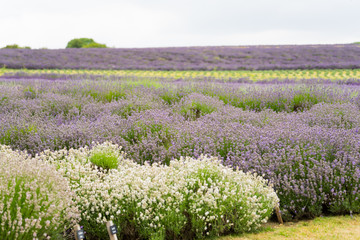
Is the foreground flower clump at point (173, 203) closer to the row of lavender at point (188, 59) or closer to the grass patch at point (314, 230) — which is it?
the grass patch at point (314, 230)

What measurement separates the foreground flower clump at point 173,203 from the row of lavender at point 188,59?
61.5 ft

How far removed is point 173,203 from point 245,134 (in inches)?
77.7

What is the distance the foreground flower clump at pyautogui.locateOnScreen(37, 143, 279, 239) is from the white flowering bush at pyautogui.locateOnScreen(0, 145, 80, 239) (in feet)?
1.02

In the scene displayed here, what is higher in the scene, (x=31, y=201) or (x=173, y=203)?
(x=31, y=201)

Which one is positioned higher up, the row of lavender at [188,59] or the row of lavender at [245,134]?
the row of lavender at [188,59]

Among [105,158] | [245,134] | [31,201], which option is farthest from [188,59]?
[31,201]

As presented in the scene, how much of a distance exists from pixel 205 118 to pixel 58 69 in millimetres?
17598

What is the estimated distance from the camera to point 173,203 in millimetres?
3186

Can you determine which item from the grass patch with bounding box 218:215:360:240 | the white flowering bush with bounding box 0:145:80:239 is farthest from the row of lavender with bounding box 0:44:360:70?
the white flowering bush with bounding box 0:145:80:239

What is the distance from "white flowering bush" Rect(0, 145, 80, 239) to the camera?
8.36 feet

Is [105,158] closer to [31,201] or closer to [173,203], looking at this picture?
[173,203]

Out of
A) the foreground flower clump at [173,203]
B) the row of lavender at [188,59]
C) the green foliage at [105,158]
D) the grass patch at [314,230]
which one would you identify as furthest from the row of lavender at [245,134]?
the row of lavender at [188,59]

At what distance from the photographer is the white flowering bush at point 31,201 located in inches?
100

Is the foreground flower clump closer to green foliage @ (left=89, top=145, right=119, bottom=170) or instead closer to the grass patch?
the grass patch
